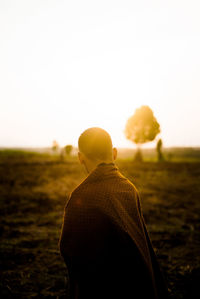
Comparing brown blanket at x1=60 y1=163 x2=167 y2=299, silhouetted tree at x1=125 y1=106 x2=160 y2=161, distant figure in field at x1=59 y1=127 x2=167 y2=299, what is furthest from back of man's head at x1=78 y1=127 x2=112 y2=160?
silhouetted tree at x1=125 y1=106 x2=160 y2=161

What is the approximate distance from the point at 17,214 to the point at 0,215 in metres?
0.59

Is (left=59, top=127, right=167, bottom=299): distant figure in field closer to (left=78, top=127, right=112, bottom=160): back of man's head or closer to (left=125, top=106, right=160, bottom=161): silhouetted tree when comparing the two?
(left=78, top=127, right=112, bottom=160): back of man's head

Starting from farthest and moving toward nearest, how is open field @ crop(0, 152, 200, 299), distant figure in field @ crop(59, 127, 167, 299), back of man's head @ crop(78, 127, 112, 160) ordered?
open field @ crop(0, 152, 200, 299), back of man's head @ crop(78, 127, 112, 160), distant figure in field @ crop(59, 127, 167, 299)


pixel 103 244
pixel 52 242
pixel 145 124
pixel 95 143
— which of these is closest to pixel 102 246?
pixel 103 244

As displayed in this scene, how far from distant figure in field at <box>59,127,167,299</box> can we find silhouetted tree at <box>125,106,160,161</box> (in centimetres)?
297

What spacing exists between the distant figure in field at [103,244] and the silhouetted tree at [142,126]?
9.76 feet

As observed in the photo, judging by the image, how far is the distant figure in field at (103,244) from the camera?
2195 mm

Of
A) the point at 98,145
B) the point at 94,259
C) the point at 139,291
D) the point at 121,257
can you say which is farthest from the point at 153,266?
the point at 98,145

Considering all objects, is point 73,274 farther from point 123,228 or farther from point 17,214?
point 17,214

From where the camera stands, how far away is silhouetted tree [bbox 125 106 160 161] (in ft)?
18.1

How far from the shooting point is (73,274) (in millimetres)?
2271

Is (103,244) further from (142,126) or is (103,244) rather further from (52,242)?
(142,126)

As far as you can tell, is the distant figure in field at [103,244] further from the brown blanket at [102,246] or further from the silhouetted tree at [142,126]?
the silhouetted tree at [142,126]

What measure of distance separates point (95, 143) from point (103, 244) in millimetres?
922
